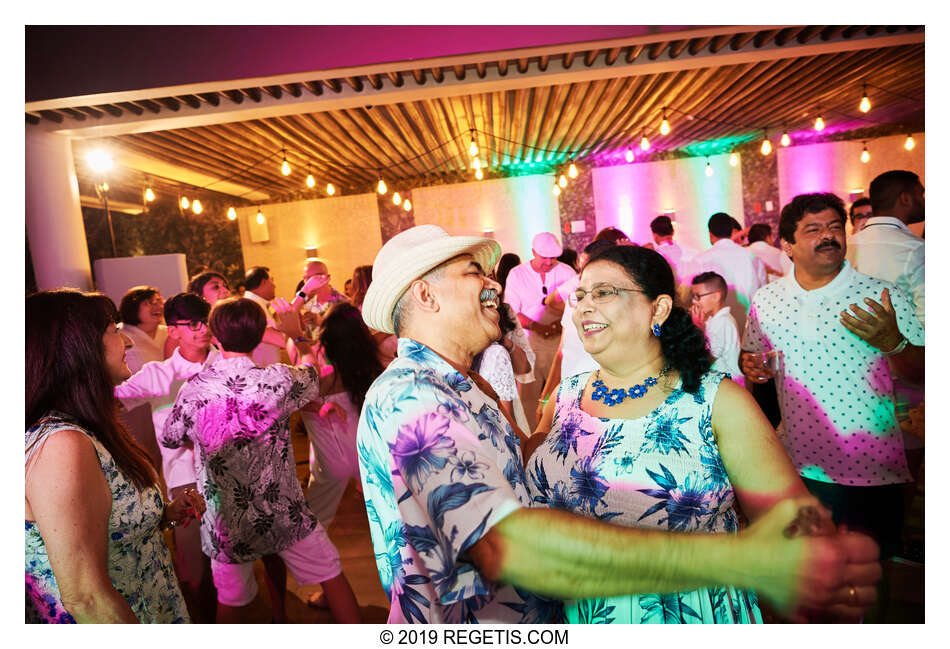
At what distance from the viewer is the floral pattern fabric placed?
6.59 ft

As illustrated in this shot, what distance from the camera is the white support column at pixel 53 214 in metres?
3.15

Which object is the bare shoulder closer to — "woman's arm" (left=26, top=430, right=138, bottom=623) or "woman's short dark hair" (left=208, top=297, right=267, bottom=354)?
"woman's arm" (left=26, top=430, right=138, bottom=623)

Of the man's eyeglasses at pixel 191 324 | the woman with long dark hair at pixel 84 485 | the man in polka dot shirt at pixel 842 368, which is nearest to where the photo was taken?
the woman with long dark hair at pixel 84 485

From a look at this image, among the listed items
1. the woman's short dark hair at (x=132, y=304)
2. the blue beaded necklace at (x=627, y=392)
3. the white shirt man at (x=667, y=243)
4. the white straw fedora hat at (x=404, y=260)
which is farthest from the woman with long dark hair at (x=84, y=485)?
the white shirt man at (x=667, y=243)

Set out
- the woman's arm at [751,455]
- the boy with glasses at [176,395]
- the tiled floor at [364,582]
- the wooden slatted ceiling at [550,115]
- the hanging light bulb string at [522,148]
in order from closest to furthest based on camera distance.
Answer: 1. the woman's arm at [751,455]
2. the tiled floor at [364,582]
3. the boy with glasses at [176,395]
4. the wooden slatted ceiling at [550,115]
5. the hanging light bulb string at [522,148]

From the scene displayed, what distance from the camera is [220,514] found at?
6.65 feet

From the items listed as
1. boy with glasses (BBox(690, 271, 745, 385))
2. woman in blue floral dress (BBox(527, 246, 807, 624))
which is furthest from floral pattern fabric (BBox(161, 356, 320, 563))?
boy with glasses (BBox(690, 271, 745, 385))

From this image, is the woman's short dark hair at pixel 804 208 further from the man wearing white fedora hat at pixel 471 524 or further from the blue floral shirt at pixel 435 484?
the blue floral shirt at pixel 435 484

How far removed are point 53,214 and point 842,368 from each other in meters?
4.52

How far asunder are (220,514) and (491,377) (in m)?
1.37

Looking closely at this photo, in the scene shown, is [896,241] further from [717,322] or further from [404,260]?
[404,260]

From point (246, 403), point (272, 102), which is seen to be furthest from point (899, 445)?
point (272, 102)

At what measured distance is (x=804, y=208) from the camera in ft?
6.35
